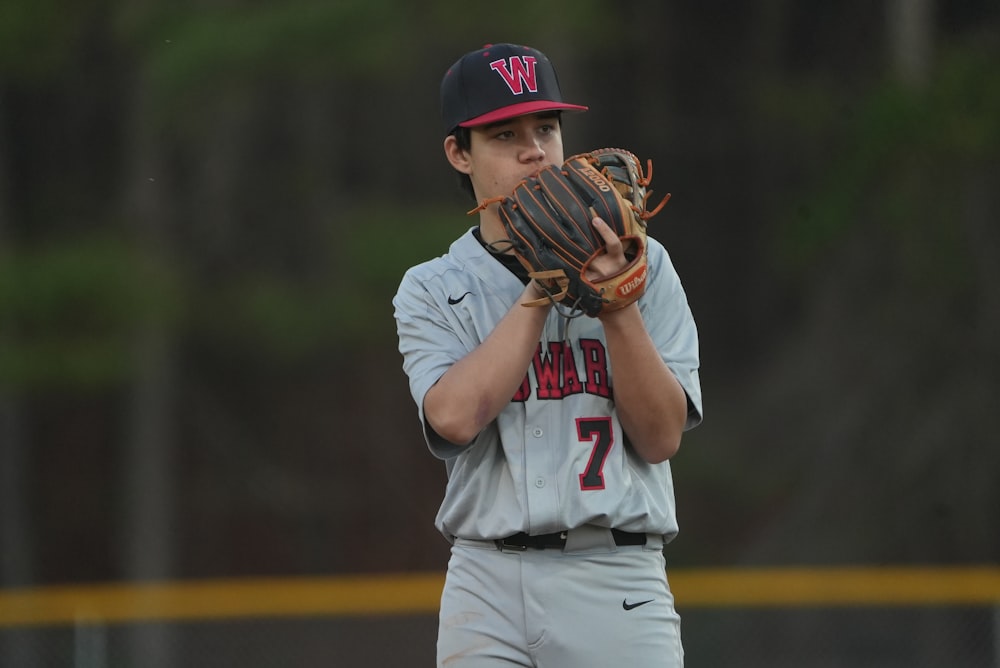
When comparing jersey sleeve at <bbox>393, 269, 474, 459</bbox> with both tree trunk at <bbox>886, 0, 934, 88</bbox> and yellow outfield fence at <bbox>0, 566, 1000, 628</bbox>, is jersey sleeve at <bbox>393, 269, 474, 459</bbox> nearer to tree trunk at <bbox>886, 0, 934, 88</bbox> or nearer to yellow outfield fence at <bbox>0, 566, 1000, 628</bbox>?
yellow outfield fence at <bbox>0, 566, 1000, 628</bbox>

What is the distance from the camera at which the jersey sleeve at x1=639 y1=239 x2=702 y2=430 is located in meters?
2.39

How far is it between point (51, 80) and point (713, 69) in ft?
22.0

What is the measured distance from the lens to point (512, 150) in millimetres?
2445

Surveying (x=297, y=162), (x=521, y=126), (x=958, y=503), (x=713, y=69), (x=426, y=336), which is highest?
(x=713, y=69)

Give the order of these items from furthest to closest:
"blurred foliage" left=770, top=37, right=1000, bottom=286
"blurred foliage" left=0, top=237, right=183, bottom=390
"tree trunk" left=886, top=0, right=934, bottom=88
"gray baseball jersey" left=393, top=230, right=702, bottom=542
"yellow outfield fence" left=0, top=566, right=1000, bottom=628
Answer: "tree trunk" left=886, top=0, right=934, bottom=88
"blurred foliage" left=770, top=37, right=1000, bottom=286
"blurred foliage" left=0, top=237, right=183, bottom=390
"yellow outfield fence" left=0, top=566, right=1000, bottom=628
"gray baseball jersey" left=393, top=230, right=702, bottom=542

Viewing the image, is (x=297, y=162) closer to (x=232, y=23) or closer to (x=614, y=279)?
(x=232, y=23)

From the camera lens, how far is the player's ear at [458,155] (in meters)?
2.53

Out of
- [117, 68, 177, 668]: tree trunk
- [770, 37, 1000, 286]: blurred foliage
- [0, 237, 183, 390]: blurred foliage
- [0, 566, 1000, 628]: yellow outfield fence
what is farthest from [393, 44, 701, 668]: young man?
[117, 68, 177, 668]: tree trunk

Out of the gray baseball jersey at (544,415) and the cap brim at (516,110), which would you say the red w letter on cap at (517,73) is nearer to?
the cap brim at (516,110)

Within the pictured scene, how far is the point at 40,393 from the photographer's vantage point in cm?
1264

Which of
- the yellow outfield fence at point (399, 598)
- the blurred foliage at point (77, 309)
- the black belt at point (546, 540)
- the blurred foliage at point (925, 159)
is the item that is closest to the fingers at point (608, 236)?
the black belt at point (546, 540)

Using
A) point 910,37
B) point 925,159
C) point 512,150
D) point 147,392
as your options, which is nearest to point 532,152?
point 512,150

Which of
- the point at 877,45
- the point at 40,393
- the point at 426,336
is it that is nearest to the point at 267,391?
the point at 40,393

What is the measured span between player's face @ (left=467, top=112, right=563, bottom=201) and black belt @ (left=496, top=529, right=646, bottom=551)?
0.62 m
